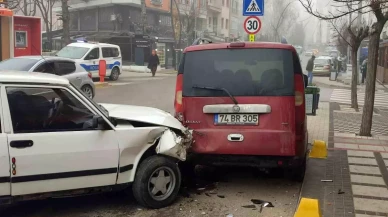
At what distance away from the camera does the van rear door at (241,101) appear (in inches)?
215

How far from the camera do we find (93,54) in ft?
74.6

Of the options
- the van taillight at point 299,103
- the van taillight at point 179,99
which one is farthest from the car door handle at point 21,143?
the van taillight at point 299,103

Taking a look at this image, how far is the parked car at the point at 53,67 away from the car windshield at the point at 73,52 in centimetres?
731

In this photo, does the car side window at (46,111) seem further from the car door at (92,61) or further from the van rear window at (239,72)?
the car door at (92,61)

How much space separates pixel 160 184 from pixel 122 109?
1.19 metres

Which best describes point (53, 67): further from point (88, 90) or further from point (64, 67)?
point (88, 90)

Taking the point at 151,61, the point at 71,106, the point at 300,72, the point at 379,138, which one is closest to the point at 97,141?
the point at 71,106

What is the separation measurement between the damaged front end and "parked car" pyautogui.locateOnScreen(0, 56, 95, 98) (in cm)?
751

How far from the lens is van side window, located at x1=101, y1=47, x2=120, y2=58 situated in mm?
23750

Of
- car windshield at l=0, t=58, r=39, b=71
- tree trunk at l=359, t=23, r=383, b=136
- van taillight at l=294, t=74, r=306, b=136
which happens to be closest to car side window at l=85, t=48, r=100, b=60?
car windshield at l=0, t=58, r=39, b=71

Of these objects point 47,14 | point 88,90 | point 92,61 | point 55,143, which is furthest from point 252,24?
point 47,14

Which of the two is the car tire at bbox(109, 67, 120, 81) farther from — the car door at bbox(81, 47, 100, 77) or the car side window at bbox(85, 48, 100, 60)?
the car side window at bbox(85, 48, 100, 60)

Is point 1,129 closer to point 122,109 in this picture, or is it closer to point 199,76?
point 122,109

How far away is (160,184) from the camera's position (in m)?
5.15
